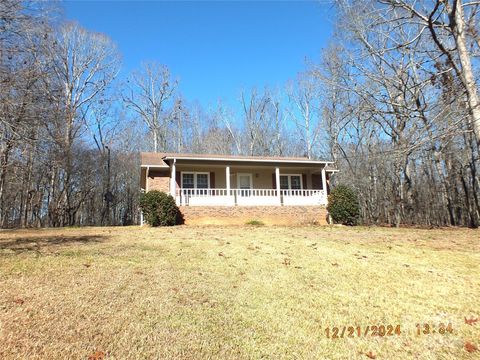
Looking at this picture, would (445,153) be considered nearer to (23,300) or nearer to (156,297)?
(156,297)

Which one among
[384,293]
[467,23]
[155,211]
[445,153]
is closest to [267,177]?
[155,211]

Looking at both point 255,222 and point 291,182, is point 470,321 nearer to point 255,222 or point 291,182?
point 255,222

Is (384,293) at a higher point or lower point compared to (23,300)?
lower

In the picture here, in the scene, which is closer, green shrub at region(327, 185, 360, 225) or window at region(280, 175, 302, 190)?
green shrub at region(327, 185, 360, 225)

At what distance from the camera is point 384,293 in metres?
5.62

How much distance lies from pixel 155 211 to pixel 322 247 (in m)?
8.82

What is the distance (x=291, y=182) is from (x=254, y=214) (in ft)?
13.4

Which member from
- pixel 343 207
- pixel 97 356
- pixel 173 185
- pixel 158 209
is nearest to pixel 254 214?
pixel 173 185

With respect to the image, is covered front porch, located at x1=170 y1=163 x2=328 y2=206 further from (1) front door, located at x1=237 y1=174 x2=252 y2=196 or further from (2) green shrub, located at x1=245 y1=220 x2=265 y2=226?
(2) green shrub, located at x1=245 y1=220 x2=265 y2=226

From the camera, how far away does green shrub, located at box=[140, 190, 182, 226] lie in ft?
50.5

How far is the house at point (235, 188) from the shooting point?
17188 mm
